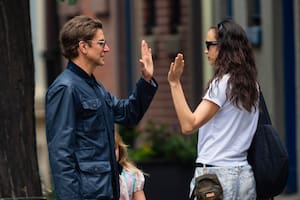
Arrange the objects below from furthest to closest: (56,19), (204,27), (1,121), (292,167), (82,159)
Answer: (56,19) < (204,27) < (292,167) < (1,121) < (82,159)

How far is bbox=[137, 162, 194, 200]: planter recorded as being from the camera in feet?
37.9

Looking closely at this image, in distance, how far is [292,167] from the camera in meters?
13.4

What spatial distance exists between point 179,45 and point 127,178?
8074mm

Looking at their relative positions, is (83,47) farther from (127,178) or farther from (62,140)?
(127,178)

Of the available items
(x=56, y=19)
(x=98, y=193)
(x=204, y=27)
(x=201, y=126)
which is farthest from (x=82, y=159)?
(x=56, y=19)

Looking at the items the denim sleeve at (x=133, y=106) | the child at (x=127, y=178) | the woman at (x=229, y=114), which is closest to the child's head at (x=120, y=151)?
the child at (x=127, y=178)

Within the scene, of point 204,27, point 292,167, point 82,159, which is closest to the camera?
point 82,159

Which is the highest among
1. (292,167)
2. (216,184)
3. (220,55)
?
(220,55)

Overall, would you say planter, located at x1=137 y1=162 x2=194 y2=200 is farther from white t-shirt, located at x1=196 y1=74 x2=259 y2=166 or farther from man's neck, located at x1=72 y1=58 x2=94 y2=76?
man's neck, located at x1=72 y1=58 x2=94 y2=76

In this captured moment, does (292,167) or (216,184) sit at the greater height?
(216,184)

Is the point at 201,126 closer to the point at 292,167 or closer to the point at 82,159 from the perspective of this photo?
the point at 82,159

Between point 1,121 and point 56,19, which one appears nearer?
point 1,121

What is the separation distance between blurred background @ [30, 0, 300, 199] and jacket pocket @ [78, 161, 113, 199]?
3306 mm

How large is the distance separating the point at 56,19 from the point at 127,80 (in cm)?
327
